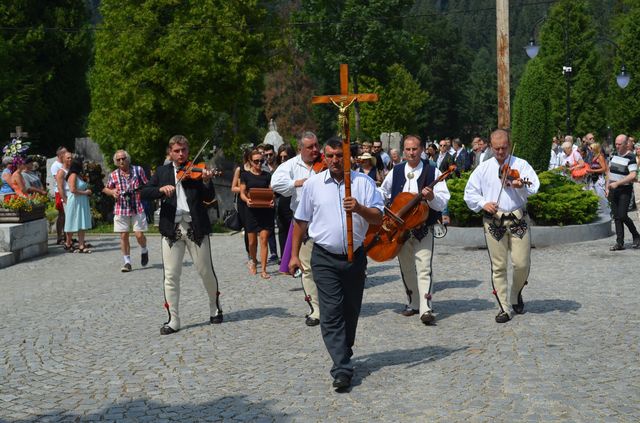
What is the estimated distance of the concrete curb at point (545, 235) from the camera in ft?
48.7

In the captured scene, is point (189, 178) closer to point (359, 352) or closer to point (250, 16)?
point (359, 352)

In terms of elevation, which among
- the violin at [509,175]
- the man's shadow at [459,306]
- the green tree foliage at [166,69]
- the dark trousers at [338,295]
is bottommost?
the man's shadow at [459,306]

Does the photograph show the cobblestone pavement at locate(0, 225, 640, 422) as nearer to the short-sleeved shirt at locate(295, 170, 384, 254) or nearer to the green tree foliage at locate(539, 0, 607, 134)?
the short-sleeved shirt at locate(295, 170, 384, 254)

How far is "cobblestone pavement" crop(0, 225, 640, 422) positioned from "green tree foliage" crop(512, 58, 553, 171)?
493 cm

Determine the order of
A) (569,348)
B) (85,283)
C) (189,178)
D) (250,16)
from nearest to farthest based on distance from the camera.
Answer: (569,348) → (189,178) → (85,283) → (250,16)

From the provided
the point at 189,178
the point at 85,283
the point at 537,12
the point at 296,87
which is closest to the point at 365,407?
the point at 189,178

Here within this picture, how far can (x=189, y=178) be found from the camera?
29.0ft

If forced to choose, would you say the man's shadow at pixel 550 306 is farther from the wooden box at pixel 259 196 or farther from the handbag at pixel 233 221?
the handbag at pixel 233 221

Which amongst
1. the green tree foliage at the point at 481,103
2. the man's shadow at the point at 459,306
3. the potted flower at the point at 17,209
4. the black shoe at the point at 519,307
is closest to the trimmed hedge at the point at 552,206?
the man's shadow at the point at 459,306

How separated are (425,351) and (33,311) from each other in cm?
483

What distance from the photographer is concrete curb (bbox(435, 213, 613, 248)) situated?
14852 mm

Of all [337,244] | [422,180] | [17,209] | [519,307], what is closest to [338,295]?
[337,244]

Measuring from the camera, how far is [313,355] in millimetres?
7637

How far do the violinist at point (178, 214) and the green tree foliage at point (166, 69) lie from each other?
17.7 metres
